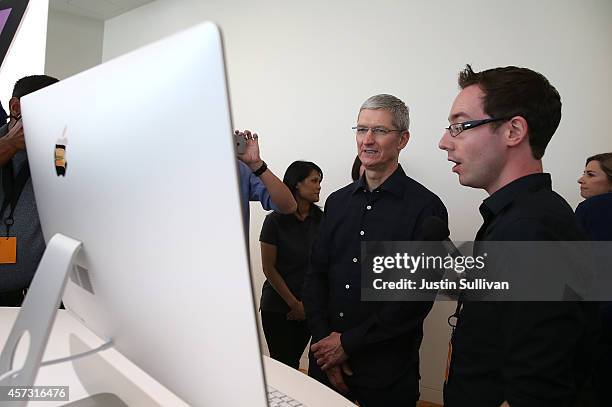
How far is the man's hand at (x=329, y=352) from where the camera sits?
5.90 feet

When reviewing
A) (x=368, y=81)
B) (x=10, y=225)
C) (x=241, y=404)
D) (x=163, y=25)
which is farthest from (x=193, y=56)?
(x=163, y=25)

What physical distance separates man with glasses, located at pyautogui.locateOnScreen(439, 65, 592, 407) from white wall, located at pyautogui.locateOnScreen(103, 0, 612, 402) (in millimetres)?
1572

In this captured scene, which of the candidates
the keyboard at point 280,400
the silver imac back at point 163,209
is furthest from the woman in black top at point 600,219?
the silver imac back at point 163,209

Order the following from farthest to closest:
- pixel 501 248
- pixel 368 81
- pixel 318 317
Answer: pixel 368 81, pixel 318 317, pixel 501 248

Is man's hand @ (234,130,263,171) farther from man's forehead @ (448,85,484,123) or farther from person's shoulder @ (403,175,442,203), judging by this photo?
man's forehead @ (448,85,484,123)

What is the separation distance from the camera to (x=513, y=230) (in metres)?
1.16

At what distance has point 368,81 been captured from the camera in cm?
346

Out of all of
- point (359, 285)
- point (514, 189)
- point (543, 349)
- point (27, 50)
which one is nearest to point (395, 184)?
point (359, 285)

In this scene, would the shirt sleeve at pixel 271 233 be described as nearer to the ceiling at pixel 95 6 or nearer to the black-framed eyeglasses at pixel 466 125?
the black-framed eyeglasses at pixel 466 125

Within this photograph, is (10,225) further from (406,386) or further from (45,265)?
(406,386)

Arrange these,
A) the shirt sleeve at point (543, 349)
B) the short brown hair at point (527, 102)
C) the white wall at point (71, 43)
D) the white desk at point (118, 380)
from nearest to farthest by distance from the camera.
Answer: the white desk at point (118, 380)
the shirt sleeve at point (543, 349)
the short brown hair at point (527, 102)
the white wall at point (71, 43)

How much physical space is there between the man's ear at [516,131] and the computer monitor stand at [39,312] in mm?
1233

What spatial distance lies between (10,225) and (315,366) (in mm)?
1361

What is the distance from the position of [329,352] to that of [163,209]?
1506 mm
